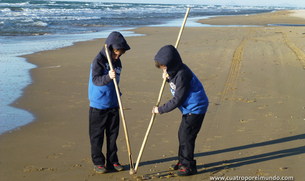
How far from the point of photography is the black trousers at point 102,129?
391 centimetres

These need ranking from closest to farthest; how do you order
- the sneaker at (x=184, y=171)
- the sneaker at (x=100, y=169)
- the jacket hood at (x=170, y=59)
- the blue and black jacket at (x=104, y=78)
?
the jacket hood at (x=170, y=59), the blue and black jacket at (x=104, y=78), the sneaker at (x=184, y=171), the sneaker at (x=100, y=169)

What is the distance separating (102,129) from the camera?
3.95 meters

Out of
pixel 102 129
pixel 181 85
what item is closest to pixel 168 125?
pixel 102 129

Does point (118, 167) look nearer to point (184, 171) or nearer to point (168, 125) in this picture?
point (184, 171)

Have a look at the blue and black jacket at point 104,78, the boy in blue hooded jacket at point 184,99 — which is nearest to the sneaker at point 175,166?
the boy in blue hooded jacket at point 184,99

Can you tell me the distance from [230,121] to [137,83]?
3.08m

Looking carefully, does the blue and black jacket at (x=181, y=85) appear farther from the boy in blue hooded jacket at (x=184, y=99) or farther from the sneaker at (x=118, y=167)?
the sneaker at (x=118, y=167)

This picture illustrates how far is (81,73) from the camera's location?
9219 millimetres

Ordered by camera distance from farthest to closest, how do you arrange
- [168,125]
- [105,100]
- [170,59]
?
[168,125], [105,100], [170,59]

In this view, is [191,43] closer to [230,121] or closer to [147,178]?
[230,121]

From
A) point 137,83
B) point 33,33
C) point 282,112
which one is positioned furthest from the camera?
point 33,33

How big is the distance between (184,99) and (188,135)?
431 mm

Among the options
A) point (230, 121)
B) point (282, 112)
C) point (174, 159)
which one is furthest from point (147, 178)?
point (282, 112)

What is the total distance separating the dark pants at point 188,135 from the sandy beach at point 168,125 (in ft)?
0.68
